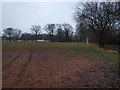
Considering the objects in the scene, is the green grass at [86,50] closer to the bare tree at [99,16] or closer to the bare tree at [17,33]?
the bare tree at [99,16]

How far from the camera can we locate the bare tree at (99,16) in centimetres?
4284

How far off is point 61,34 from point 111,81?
11192 cm

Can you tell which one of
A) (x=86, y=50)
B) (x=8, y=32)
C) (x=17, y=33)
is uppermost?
(x=8, y=32)

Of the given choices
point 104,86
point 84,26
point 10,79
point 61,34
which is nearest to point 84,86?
point 104,86

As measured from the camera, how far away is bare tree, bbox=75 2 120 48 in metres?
42.8

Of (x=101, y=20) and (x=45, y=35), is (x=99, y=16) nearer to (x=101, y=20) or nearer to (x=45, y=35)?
(x=101, y=20)

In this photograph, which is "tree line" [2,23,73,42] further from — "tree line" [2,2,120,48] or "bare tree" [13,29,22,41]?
"tree line" [2,2,120,48]

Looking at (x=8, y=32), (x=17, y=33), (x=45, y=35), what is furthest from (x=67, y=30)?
(x=8, y=32)

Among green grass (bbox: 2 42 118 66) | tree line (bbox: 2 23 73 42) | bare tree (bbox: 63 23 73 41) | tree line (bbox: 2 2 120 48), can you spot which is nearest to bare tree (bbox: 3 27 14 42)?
tree line (bbox: 2 23 73 42)

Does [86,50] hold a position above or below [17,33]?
below

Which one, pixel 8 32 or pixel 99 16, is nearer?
pixel 99 16

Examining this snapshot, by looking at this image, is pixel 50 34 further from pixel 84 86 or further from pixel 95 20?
pixel 84 86

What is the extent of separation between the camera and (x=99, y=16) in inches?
1757

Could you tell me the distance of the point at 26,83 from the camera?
389 inches
